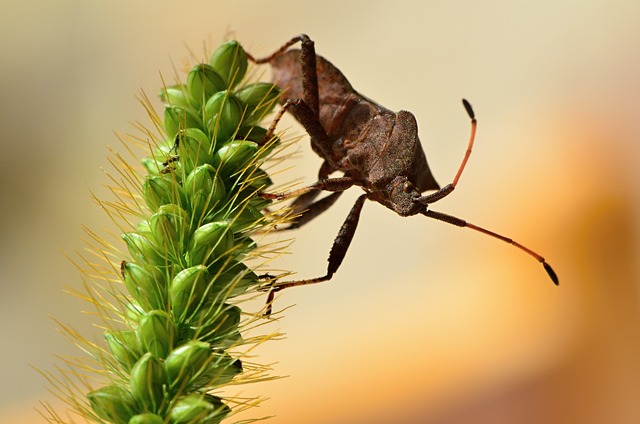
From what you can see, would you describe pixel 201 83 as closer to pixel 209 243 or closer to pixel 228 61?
pixel 228 61

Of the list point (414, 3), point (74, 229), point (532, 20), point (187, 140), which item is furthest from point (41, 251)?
point (187, 140)

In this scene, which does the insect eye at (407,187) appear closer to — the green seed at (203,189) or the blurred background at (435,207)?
the green seed at (203,189)

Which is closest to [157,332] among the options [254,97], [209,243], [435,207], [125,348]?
[125,348]

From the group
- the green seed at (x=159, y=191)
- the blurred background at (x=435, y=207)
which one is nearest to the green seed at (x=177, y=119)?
the green seed at (x=159, y=191)

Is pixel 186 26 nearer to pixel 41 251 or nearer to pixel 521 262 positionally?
pixel 41 251

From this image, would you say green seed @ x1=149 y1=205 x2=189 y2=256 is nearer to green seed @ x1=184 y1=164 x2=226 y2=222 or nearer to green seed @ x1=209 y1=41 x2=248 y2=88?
green seed @ x1=184 y1=164 x2=226 y2=222
